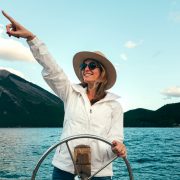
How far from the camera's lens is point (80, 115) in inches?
119

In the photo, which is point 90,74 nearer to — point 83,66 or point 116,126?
point 83,66

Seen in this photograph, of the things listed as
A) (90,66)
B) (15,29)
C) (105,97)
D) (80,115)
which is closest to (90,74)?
(90,66)

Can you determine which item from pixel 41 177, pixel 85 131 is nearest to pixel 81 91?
pixel 85 131

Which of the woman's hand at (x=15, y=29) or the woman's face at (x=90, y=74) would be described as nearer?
the woman's hand at (x=15, y=29)

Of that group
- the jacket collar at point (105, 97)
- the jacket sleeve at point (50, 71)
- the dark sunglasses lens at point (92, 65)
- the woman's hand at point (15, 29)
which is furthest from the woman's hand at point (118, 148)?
the woman's hand at point (15, 29)

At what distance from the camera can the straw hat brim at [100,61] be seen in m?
3.30

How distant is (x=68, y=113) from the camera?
310 centimetres

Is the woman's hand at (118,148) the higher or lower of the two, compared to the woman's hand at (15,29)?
lower

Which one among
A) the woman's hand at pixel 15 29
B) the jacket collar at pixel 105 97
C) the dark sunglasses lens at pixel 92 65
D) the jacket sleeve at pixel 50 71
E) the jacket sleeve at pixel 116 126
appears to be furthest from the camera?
the dark sunglasses lens at pixel 92 65

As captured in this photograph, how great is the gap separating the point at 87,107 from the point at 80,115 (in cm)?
10

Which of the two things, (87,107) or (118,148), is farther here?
(87,107)

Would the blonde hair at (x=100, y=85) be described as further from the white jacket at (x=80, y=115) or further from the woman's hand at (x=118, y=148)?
the woman's hand at (x=118, y=148)

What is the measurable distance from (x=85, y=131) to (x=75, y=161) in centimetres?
52

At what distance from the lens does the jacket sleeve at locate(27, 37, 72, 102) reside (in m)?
2.88
